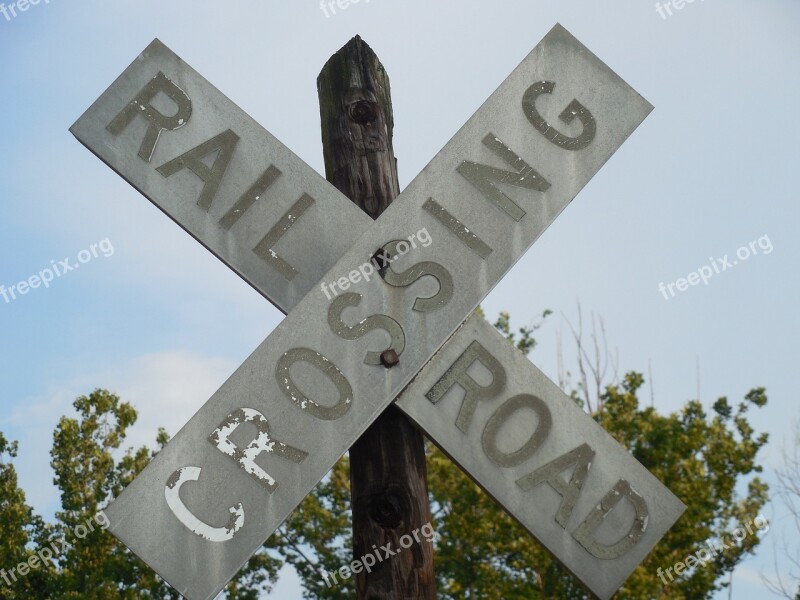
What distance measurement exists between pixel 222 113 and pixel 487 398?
143 centimetres

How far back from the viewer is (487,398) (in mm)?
2826

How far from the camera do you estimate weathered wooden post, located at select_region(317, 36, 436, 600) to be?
2.71 m

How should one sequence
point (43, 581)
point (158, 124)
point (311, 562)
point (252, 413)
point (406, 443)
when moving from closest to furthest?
point (252, 413) → point (406, 443) → point (158, 124) → point (43, 581) → point (311, 562)

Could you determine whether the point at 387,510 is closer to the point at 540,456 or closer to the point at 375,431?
the point at 375,431

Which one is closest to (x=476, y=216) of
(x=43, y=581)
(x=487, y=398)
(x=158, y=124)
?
(x=487, y=398)

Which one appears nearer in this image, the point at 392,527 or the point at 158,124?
the point at 392,527

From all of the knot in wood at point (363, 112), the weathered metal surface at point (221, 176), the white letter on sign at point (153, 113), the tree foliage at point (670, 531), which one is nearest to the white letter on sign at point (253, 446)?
the weathered metal surface at point (221, 176)

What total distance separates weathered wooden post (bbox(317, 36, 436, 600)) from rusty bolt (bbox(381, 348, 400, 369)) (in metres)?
0.18

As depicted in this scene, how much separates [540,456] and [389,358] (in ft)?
2.01

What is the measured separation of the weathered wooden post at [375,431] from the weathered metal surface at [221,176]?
221 millimetres

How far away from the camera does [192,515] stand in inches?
99.7

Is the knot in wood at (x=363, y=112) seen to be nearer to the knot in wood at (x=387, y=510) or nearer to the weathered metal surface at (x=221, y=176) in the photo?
the weathered metal surface at (x=221, y=176)

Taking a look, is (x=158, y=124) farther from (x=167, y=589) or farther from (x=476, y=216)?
(x=167, y=589)

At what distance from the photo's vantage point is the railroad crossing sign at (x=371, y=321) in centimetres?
258
